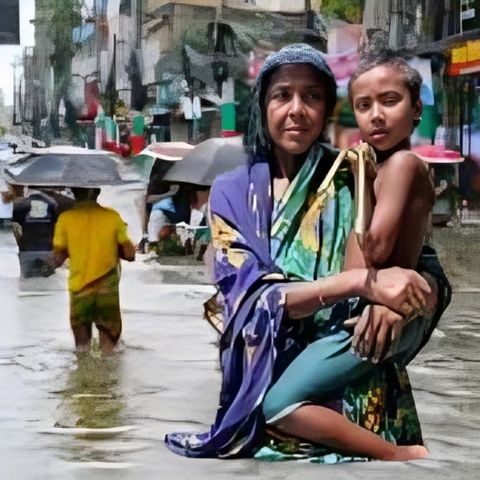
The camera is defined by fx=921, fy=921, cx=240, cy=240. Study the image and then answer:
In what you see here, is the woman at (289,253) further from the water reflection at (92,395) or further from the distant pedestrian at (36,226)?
the distant pedestrian at (36,226)

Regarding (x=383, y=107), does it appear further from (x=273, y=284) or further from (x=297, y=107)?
(x=273, y=284)

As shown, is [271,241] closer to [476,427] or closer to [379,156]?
[379,156]

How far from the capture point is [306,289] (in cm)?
207

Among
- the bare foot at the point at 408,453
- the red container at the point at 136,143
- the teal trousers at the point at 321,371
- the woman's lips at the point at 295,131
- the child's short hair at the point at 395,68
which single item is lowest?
the bare foot at the point at 408,453

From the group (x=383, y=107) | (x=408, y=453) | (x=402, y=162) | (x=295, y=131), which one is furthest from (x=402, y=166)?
(x=408, y=453)

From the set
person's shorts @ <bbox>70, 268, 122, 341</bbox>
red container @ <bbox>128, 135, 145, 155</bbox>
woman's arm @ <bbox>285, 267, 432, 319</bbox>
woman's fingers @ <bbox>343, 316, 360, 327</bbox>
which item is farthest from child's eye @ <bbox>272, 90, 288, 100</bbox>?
person's shorts @ <bbox>70, 268, 122, 341</bbox>

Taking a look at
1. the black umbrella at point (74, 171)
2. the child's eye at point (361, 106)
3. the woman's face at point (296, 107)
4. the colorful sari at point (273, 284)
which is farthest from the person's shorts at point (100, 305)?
the child's eye at point (361, 106)

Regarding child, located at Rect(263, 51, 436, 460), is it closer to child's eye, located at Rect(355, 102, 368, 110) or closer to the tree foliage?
child's eye, located at Rect(355, 102, 368, 110)

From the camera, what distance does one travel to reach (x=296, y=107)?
2.09 metres

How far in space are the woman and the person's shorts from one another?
1.74 ft

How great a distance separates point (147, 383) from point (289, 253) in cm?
65

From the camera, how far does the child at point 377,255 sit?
2072mm

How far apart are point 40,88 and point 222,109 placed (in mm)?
555

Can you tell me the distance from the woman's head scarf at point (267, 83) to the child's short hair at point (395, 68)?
0.06m
